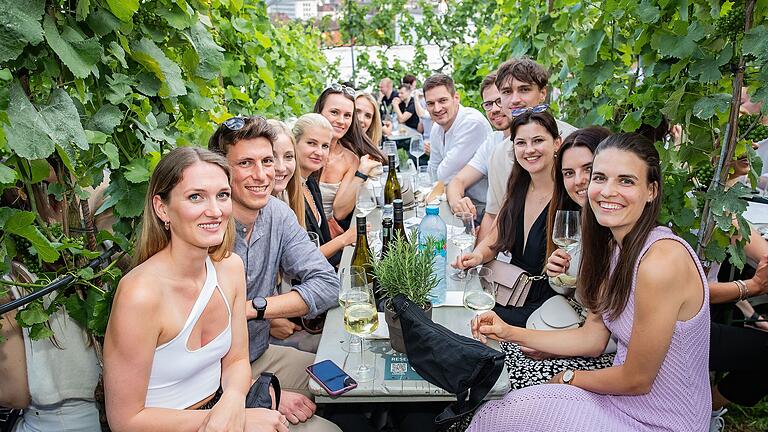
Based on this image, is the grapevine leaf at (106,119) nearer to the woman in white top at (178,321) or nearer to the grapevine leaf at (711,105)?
the woman in white top at (178,321)

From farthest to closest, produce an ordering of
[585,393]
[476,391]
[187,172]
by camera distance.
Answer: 1. [585,393]
2. [187,172]
3. [476,391]

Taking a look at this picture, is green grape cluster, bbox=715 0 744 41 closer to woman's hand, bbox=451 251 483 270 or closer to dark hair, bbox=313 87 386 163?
woman's hand, bbox=451 251 483 270

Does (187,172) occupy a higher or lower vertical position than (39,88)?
lower

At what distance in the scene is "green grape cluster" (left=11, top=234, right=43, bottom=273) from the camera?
154cm

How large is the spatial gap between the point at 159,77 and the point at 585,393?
1.59 metres

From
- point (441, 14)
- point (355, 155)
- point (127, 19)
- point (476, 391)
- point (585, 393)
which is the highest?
point (441, 14)

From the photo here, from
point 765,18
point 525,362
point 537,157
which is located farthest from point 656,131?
point 525,362

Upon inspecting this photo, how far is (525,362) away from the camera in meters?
2.09

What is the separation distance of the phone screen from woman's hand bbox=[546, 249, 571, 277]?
0.95 metres

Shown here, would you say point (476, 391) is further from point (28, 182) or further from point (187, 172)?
point (28, 182)

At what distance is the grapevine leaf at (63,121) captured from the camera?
4.65 ft

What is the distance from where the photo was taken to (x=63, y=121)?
4.70 feet

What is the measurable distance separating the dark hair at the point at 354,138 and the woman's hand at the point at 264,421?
2327 mm

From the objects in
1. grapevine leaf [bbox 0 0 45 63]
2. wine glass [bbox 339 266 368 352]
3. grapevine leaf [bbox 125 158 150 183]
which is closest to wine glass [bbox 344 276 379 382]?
wine glass [bbox 339 266 368 352]
